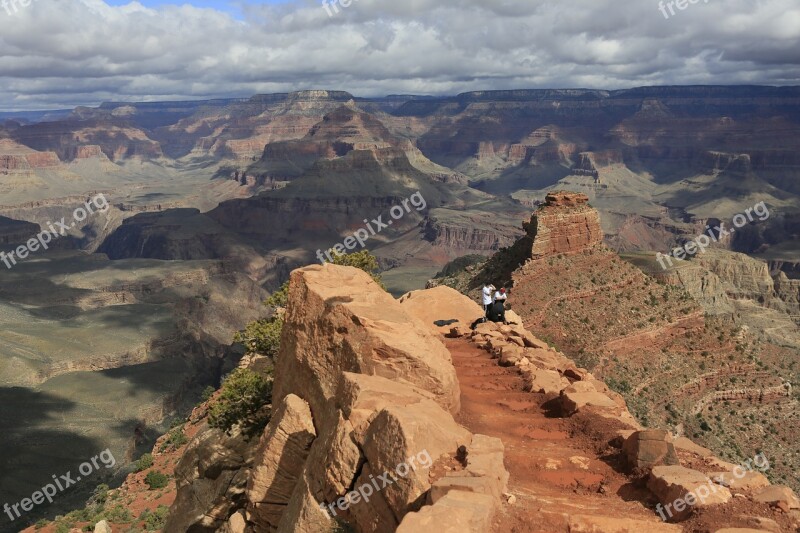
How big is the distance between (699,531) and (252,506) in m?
12.6

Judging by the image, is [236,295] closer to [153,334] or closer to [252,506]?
[153,334]

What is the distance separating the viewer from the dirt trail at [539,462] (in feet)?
46.4

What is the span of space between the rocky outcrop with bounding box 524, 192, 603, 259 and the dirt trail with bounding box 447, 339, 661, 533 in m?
41.9

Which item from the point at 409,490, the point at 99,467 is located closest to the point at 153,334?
the point at 99,467

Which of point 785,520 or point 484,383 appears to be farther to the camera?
point 484,383

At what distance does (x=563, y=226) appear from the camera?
221ft

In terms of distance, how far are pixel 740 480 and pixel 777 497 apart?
106 centimetres

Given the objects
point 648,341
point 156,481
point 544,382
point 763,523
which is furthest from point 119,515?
point 648,341

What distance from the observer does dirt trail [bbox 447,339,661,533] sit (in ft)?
46.4

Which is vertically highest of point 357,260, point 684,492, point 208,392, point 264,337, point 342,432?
point 342,432

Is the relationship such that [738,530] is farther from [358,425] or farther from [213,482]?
[213,482]

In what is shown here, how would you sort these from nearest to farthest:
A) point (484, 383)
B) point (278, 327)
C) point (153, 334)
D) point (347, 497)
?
point (347, 497) < point (484, 383) < point (278, 327) < point (153, 334)

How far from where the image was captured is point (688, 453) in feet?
57.9

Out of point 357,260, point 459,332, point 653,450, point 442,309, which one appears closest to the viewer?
point 653,450
